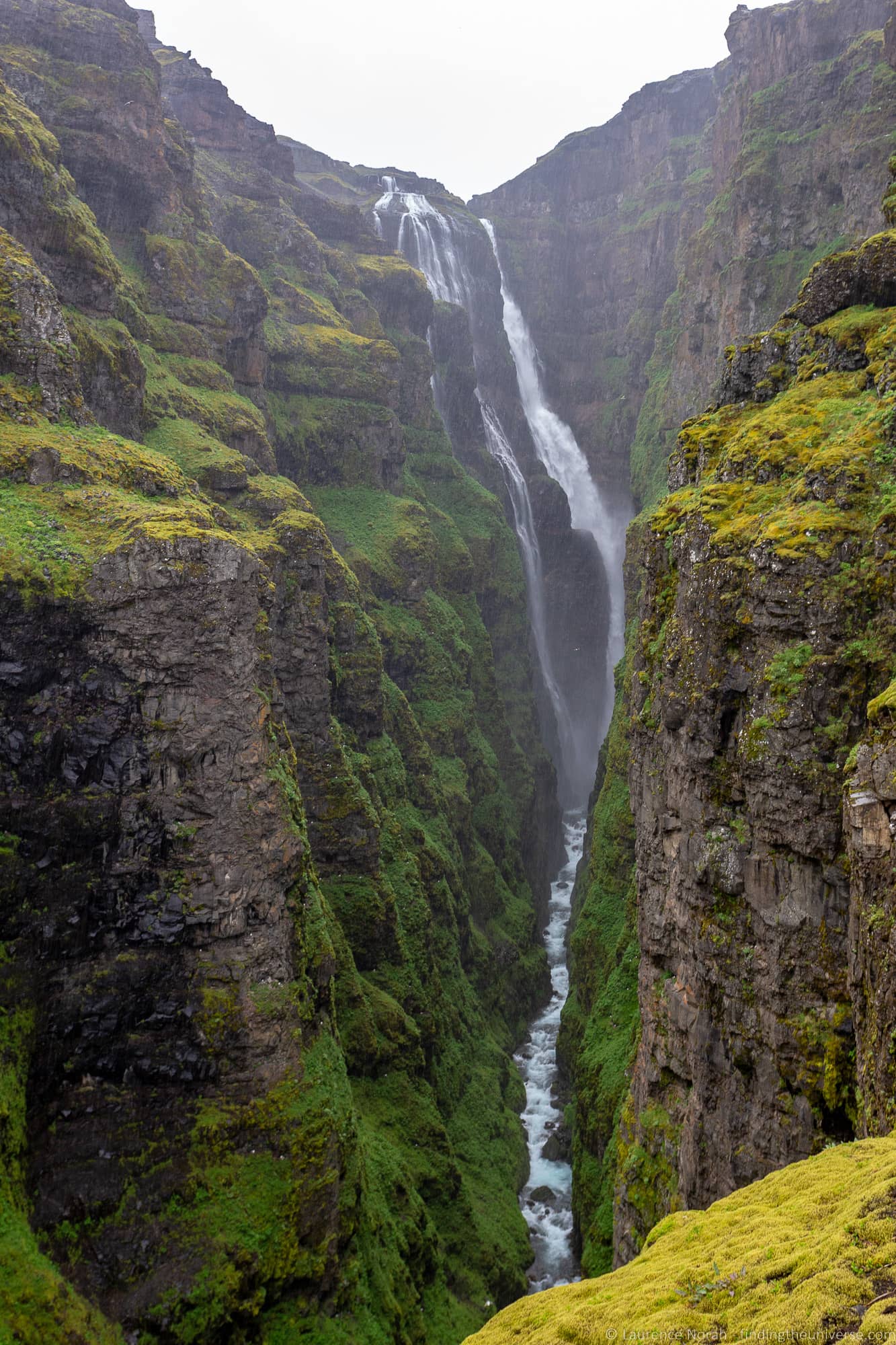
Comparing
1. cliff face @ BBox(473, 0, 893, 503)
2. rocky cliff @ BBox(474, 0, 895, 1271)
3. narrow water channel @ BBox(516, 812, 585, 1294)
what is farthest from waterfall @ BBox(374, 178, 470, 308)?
narrow water channel @ BBox(516, 812, 585, 1294)

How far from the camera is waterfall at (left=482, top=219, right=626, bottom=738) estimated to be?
311 ft

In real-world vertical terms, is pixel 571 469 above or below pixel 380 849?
above

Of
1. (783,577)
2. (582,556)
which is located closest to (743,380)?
(783,577)

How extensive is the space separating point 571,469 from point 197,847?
303 ft

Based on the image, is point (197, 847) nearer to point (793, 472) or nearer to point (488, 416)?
point (793, 472)

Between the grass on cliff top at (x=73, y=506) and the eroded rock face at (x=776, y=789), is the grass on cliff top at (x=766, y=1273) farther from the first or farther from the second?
the grass on cliff top at (x=73, y=506)

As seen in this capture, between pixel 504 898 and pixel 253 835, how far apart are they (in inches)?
1493

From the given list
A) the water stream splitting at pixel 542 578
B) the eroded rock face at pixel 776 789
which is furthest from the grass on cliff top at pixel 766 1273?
the water stream splitting at pixel 542 578

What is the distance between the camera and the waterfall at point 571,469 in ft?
311

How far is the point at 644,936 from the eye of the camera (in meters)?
23.6

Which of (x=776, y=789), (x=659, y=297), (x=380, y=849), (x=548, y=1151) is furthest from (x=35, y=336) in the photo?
(x=659, y=297)

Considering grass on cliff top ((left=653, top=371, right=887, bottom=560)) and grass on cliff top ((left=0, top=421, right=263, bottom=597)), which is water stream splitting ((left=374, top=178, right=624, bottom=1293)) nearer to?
grass on cliff top ((left=653, top=371, right=887, bottom=560))

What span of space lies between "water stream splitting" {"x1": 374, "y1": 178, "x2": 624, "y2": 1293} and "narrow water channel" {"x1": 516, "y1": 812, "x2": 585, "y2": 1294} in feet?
0.21

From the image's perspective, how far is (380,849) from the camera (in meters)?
43.1
